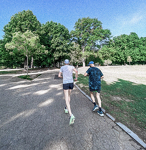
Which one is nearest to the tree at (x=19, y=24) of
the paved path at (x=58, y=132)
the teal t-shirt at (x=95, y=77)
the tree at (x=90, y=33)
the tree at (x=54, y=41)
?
the tree at (x=54, y=41)

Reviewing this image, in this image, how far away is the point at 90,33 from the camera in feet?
108

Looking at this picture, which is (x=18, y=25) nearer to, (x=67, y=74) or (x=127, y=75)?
(x=127, y=75)

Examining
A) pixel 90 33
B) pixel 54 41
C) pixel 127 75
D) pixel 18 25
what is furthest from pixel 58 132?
pixel 90 33

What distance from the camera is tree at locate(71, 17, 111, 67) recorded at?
31487 mm

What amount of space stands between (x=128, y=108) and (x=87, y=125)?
224cm

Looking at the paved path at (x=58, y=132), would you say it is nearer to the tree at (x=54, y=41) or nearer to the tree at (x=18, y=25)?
the tree at (x=18, y=25)

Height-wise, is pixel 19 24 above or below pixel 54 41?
above

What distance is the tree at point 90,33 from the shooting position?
31487mm

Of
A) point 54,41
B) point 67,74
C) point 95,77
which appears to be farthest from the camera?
point 54,41

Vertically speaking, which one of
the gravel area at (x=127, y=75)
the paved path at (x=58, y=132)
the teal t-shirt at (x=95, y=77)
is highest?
the teal t-shirt at (x=95, y=77)

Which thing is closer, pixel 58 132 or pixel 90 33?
pixel 58 132

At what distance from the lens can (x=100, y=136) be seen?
2.50 m

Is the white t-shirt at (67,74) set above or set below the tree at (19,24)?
below

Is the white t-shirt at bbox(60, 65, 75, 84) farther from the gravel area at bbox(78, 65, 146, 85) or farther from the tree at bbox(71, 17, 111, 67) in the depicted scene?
the tree at bbox(71, 17, 111, 67)
